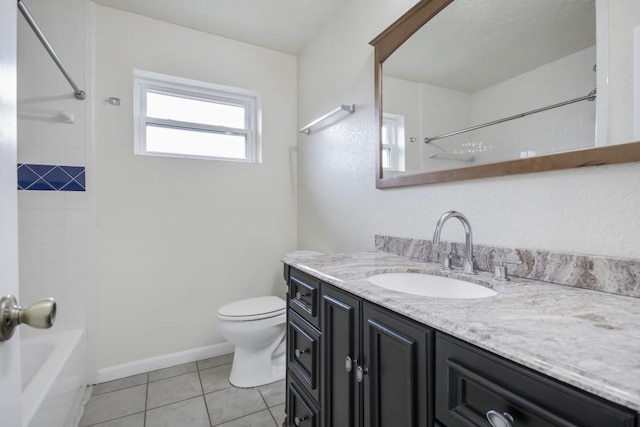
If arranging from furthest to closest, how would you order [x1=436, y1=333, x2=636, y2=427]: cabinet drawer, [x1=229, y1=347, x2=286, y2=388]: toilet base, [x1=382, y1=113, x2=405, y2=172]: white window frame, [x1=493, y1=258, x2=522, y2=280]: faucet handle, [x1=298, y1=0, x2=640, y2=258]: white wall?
[x1=229, y1=347, x2=286, y2=388]: toilet base
[x1=382, y1=113, x2=405, y2=172]: white window frame
[x1=493, y1=258, x2=522, y2=280]: faucet handle
[x1=298, y1=0, x2=640, y2=258]: white wall
[x1=436, y1=333, x2=636, y2=427]: cabinet drawer

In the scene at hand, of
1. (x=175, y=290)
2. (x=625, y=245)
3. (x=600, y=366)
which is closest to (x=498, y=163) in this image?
(x=625, y=245)

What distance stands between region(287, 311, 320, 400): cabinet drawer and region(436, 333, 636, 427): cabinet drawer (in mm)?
585

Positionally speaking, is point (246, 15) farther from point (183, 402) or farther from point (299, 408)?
point (183, 402)

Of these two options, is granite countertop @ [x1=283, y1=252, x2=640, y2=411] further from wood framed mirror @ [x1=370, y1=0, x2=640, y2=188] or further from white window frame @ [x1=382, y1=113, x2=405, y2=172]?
white window frame @ [x1=382, y1=113, x2=405, y2=172]

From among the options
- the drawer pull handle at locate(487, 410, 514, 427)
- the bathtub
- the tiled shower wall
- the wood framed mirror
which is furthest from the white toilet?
the drawer pull handle at locate(487, 410, 514, 427)

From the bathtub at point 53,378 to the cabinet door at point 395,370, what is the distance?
119cm

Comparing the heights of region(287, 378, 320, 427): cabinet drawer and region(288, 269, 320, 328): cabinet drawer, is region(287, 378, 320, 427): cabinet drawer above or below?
below

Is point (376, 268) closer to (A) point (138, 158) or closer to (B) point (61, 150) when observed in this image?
(A) point (138, 158)

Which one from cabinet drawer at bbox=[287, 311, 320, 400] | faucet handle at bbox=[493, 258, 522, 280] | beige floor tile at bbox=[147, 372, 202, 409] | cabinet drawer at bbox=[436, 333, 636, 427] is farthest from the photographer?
beige floor tile at bbox=[147, 372, 202, 409]

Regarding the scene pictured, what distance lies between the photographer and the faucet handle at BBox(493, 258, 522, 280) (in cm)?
96

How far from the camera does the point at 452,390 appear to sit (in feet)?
1.96

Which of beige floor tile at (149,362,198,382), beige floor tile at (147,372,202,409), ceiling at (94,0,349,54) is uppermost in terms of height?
ceiling at (94,0,349,54)

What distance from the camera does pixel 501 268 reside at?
3.20 ft

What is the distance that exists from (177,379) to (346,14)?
8.71 ft
